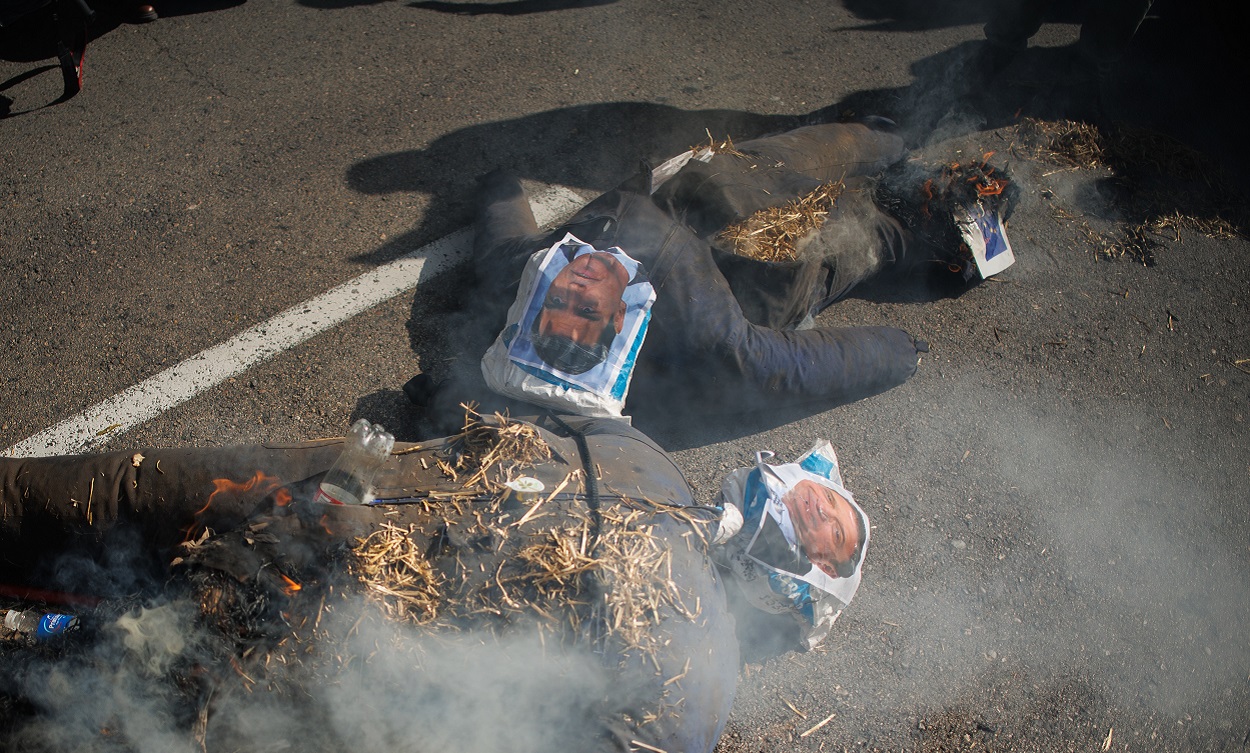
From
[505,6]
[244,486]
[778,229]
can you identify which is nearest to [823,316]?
[778,229]

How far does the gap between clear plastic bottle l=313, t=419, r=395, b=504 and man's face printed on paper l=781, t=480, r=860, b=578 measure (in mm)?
1454

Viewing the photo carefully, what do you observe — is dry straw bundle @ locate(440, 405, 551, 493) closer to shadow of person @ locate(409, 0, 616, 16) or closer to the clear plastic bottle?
the clear plastic bottle

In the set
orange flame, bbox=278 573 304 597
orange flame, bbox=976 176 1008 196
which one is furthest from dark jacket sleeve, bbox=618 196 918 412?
orange flame, bbox=278 573 304 597

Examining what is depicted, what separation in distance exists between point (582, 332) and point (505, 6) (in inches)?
166

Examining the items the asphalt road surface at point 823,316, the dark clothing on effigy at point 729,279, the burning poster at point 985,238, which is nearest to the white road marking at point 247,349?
the asphalt road surface at point 823,316

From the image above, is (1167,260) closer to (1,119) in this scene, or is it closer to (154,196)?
(154,196)

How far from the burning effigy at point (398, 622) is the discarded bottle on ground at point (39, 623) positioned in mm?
48

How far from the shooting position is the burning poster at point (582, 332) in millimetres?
3039

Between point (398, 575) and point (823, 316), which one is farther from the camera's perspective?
point (823, 316)

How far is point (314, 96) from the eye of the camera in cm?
509

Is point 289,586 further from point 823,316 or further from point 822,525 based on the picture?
point 823,316

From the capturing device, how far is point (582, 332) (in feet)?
10.0

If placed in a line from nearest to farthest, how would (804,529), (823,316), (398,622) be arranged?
(398,622) < (804,529) < (823,316)

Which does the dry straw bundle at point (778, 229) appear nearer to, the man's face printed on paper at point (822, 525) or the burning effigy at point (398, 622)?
the man's face printed on paper at point (822, 525)
